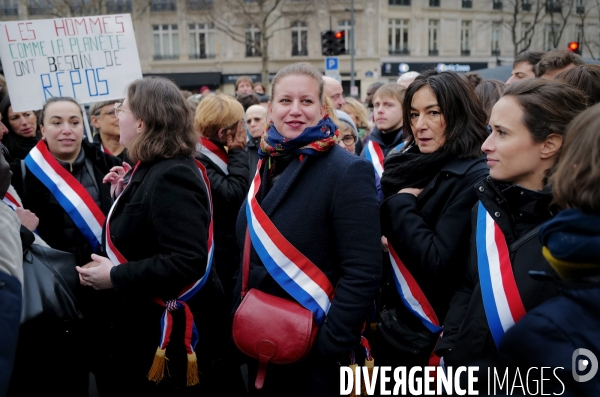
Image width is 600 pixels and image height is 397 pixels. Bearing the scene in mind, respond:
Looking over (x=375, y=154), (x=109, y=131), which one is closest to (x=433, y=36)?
(x=375, y=154)

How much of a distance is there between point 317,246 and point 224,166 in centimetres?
202

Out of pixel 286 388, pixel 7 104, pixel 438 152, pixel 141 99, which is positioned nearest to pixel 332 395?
pixel 286 388

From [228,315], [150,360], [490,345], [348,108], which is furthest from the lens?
[348,108]

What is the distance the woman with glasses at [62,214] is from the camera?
2.78 meters

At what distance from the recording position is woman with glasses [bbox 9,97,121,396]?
9.11ft

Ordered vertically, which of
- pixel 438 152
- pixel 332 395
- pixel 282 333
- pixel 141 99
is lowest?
pixel 332 395

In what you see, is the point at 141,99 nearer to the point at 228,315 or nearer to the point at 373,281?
the point at 228,315

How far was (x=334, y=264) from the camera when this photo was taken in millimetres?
2412

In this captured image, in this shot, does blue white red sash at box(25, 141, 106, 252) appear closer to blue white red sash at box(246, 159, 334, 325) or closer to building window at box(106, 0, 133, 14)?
blue white red sash at box(246, 159, 334, 325)

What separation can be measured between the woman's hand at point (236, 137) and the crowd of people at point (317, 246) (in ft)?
3.82

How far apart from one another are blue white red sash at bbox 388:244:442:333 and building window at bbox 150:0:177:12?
1366 inches

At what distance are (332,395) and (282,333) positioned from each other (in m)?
0.43

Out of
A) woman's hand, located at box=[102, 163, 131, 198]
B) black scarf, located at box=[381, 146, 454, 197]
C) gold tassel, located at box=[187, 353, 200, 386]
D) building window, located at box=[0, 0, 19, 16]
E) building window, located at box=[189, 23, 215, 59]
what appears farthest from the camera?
building window, located at box=[189, 23, 215, 59]

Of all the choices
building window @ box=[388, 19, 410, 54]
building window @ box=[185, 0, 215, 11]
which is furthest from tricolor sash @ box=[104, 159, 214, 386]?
building window @ box=[388, 19, 410, 54]
